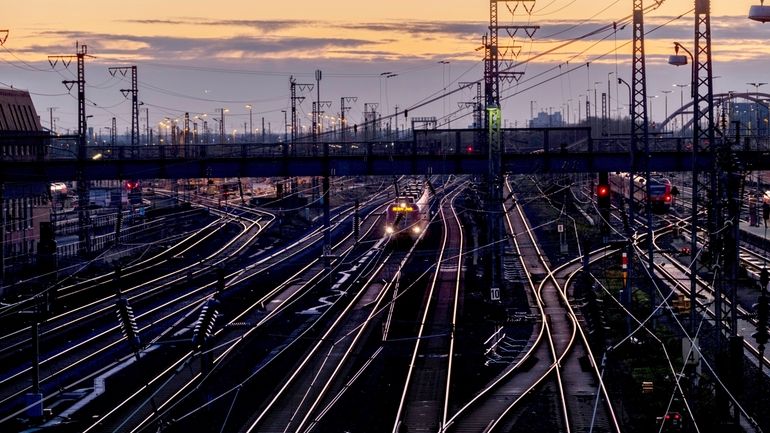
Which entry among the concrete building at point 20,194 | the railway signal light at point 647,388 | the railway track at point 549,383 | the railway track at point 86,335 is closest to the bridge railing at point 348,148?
the concrete building at point 20,194

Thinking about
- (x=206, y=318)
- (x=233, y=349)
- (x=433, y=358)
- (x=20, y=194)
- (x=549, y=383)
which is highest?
(x=20, y=194)

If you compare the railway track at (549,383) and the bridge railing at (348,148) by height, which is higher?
the bridge railing at (348,148)

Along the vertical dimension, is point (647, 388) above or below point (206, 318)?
below

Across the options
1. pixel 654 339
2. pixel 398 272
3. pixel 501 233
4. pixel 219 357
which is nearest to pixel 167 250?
pixel 398 272

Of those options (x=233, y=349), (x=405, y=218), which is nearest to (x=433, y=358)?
(x=233, y=349)

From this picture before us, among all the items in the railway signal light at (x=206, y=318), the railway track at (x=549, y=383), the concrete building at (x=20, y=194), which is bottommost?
the railway track at (x=549, y=383)

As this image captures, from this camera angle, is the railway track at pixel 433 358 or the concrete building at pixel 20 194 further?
the concrete building at pixel 20 194

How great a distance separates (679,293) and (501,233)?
5.33m

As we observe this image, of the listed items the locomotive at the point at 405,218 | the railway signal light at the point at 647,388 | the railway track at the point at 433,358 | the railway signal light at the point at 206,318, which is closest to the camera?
the railway signal light at the point at 206,318

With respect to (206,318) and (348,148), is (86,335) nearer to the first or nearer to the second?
(206,318)

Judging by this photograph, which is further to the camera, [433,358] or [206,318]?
[433,358]

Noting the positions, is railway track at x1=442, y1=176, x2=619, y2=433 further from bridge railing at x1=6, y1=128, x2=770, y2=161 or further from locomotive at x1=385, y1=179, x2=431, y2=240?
locomotive at x1=385, y1=179, x2=431, y2=240

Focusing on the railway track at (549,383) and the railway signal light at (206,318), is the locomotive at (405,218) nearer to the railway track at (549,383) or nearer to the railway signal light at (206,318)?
the railway track at (549,383)

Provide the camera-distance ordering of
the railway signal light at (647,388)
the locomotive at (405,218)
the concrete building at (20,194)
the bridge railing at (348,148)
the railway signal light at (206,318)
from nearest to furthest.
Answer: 1. the railway signal light at (206,318)
2. the railway signal light at (647,388)
3. the bridge railing at (348,148)
4. the concrete building at (20,194)
5. the locomotive at (405,218)
